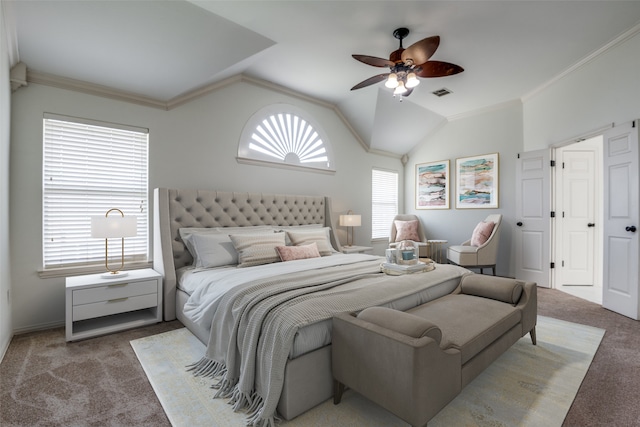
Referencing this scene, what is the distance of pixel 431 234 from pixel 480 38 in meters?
3.80

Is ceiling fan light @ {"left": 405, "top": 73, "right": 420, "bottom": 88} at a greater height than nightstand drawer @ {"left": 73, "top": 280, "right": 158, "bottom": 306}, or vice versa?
ceiling fan light @ {"left": 405, "top": 73, "right": 420, "bottom": 88}

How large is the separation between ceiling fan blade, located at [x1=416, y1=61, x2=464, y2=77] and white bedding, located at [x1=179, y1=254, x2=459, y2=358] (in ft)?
6.67

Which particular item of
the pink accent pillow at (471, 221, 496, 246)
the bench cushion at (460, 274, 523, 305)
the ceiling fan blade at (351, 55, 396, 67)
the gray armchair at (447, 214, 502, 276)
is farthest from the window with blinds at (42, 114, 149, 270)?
the pink accent pillow at (471, 221, 496, 246)

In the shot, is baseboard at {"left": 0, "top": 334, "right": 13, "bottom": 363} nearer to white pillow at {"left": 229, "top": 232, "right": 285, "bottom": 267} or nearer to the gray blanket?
the gray blanket

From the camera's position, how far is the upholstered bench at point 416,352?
4.67ft

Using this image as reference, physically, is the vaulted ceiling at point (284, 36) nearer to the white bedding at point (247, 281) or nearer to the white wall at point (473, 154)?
the white wall at point (473, 154)

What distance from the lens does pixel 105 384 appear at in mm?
2035

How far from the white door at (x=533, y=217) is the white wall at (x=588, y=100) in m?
0.29

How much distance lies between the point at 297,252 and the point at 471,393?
2118mm

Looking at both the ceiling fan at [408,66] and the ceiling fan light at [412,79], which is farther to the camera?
the ceiling fan light at [412,79]

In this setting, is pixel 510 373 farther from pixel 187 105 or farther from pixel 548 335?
pixel 187 105

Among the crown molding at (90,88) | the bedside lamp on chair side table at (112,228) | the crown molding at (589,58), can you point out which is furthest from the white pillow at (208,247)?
the crown molding at (589,58)

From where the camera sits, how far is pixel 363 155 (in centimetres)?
579

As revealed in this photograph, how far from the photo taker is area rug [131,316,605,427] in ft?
5.49
